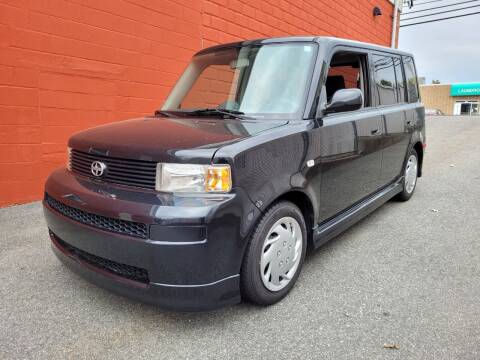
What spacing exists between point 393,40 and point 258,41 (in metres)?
12.9

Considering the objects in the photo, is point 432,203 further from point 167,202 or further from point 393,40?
point 393,40

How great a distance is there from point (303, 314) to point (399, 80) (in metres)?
3.10

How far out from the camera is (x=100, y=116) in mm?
5148

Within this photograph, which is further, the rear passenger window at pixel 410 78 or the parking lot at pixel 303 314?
the rear passenger window at pixel 410 78

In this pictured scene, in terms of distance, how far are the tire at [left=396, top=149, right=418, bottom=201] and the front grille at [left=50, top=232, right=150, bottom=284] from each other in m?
3.61

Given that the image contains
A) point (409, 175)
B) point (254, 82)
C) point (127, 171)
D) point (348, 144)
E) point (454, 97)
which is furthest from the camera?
point (454, 97)

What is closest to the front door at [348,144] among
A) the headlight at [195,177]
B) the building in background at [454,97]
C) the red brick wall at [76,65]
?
the headlight at [195,177]

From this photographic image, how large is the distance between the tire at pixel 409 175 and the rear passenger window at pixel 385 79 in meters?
0.94

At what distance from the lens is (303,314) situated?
2488 mm

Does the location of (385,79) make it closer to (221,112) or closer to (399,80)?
(399,80)

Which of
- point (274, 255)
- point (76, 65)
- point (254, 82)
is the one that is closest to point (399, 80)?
point (254, 82)

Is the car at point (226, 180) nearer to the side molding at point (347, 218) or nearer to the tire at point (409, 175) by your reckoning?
the side molding at point (347, 218)

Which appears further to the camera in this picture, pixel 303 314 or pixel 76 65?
pixel 76 65

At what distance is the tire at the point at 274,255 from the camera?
7.61ft
